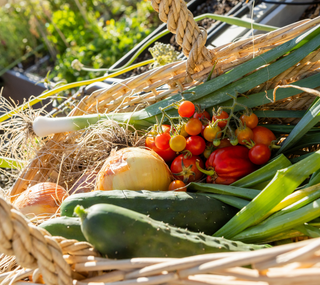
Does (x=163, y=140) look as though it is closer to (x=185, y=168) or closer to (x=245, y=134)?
(x=185, y=168)

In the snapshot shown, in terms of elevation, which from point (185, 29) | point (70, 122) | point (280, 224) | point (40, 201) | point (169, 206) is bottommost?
point (280, 224)

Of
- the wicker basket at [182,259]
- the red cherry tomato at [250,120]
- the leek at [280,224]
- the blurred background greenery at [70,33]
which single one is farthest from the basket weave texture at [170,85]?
the blurred background greenery at [70,33]

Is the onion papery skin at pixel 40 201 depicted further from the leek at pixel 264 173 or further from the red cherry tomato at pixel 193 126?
the leek at pixel 264 173

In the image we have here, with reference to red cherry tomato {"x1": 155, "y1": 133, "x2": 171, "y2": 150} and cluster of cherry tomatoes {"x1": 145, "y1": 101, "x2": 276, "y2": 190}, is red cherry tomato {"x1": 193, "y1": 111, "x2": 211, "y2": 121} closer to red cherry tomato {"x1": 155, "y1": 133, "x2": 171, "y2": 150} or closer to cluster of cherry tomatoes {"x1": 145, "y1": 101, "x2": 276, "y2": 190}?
cluster of cherry tomatoes {"x1": 145, "y1": 101, "x2": 276, "y2": 190}

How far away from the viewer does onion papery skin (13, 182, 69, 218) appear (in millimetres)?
1146

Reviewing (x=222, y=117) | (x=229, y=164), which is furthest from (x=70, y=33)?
(x=229, y=164)

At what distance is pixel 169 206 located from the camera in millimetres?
947

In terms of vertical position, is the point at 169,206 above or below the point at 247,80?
below

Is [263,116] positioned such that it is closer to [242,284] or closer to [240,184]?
[240,184]

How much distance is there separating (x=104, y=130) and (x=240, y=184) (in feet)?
2.06

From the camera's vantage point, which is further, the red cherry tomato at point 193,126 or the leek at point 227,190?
the red cherry tomato at point 193,126

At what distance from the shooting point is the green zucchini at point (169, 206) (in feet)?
3.08

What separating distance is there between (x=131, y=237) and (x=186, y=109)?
1.85 feet

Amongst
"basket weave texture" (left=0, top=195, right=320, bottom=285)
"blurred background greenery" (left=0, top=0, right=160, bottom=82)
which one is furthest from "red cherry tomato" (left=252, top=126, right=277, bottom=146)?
"blurred background greenery" (left=0, top=0, right=160, bottom=82)
